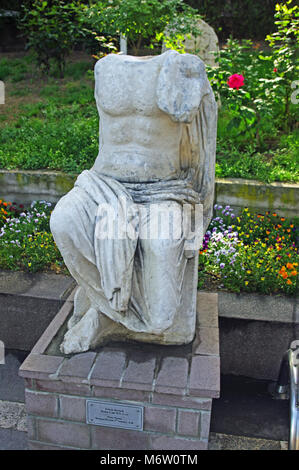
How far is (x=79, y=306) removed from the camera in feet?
9.09

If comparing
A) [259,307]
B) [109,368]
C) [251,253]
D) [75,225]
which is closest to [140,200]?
[75,225]

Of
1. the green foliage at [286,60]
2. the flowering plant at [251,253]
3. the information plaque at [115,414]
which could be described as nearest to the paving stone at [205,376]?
the information plaque at [115,414]

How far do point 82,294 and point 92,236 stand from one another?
534 mm

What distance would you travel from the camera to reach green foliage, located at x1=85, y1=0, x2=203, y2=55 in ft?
16.6

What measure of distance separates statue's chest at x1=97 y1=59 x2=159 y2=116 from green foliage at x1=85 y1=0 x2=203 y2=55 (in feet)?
9.79

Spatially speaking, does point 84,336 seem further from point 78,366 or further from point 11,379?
point 11,379

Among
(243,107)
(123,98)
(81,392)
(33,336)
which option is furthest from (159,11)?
(81,392)

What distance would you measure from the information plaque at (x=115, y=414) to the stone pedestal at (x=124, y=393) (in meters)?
0.02

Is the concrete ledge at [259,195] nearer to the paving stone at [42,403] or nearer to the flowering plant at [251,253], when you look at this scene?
the flowering plant at [251,253]

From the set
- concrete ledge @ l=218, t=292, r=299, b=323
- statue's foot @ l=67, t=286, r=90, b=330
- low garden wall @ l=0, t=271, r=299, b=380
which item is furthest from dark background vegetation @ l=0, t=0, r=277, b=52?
statue's foot @ l=67, t=286, r=90, b=330

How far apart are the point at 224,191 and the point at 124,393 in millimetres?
2388

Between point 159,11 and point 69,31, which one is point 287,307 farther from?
point 69,31

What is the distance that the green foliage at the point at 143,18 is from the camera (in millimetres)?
5062
